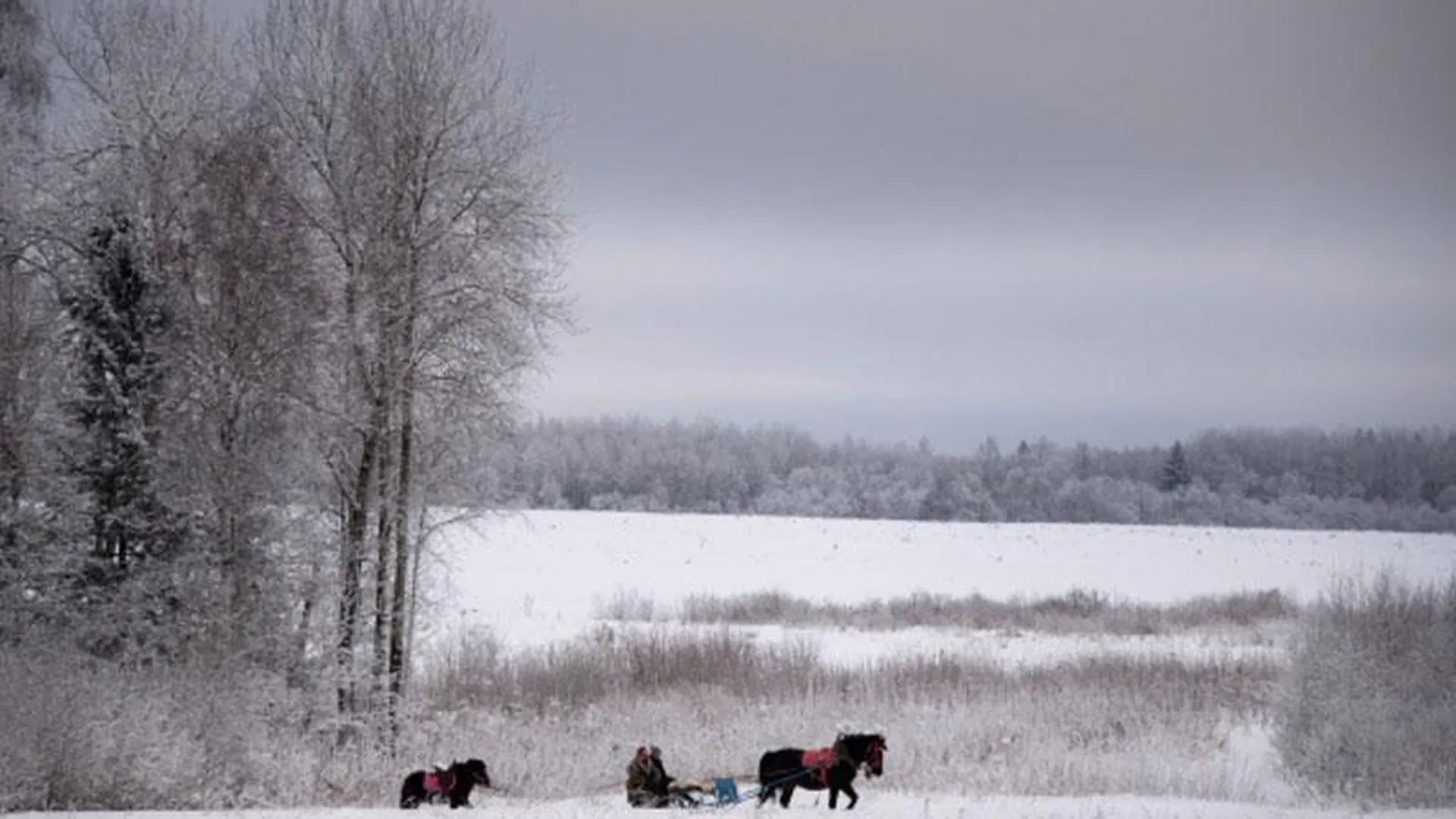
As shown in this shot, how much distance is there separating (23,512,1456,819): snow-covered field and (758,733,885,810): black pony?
0.26 meters

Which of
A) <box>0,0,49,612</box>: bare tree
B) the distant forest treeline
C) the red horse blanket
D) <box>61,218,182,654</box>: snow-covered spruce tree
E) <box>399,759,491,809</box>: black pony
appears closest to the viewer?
the red horse blanket

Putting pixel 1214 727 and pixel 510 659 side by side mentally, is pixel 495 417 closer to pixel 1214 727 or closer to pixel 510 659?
pixel 510 659

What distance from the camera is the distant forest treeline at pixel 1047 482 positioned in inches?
3295

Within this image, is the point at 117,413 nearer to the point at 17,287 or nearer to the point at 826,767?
the point at 17,287

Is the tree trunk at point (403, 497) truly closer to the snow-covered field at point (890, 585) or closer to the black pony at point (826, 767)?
the snow-covered field at point (890, 585)

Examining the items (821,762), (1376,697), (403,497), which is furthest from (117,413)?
(1376,697)

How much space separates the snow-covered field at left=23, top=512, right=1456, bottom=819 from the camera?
12.4 meters

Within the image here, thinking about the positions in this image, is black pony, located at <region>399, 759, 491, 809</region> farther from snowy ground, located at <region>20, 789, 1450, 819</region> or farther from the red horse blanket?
the red horse blanket

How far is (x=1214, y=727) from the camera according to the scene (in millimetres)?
20469

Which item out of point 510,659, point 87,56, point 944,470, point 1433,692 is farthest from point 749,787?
point 944,470

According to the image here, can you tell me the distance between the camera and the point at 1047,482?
328 feet

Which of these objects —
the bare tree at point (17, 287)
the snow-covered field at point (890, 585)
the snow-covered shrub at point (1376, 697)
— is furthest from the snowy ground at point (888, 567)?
the bare tree at point (17, 287)

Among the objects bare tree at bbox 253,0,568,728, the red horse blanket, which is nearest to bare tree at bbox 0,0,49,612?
bare tree at bbox 253,0,568,728

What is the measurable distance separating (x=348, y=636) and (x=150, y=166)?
8.50m
